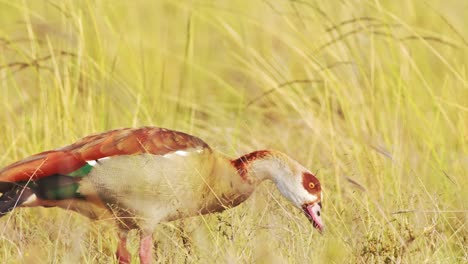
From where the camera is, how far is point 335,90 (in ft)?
19.8

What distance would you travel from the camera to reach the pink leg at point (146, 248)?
15.8 ft

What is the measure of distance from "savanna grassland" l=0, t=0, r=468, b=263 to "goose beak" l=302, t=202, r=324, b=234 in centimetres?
6

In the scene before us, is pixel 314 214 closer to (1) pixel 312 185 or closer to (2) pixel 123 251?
(1) pixel 312 185

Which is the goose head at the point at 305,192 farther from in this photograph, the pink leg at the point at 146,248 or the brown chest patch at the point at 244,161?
the pink leg at the point at 146,248

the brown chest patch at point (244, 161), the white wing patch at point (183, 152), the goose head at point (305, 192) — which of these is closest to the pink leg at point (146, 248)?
the white wing patch at point (183, 152)

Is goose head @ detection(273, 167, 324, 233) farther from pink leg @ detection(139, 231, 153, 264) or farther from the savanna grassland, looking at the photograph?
pink leg @ detection(139, 231, 153, 264)

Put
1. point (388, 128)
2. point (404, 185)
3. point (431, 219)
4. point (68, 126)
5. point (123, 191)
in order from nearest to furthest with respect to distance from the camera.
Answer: point (123, 191) → point (431, 219) → point (404, 185) → point (68, 126) → point (388, 128)

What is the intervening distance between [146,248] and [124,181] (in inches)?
11.2

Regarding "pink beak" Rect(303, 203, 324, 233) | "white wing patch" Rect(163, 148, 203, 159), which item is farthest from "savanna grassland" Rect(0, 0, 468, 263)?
"white wing patch" Rect(163, 148, 203, 159)

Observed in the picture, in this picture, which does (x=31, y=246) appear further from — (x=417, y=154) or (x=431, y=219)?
(x=417, y=154)

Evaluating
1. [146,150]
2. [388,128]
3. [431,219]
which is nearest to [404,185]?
[431,219]

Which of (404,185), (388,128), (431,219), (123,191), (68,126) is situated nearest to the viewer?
(123,191)

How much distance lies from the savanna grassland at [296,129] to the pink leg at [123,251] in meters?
0.06

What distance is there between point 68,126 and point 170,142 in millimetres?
1250
